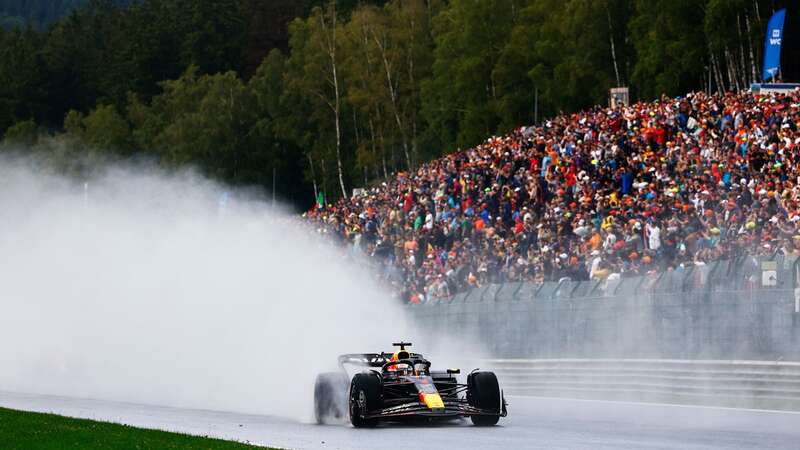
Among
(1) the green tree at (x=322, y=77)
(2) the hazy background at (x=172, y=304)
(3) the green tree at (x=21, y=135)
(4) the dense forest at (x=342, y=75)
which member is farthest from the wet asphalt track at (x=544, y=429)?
(3) the green tree at (x=21, y=135)

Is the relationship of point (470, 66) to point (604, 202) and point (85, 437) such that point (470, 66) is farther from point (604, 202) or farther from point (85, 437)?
point (85, 437)

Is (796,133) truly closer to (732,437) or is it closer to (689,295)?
(689,295)

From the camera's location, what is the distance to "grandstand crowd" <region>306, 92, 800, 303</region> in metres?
29.5

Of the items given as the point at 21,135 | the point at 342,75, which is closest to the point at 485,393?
the point at 342,75

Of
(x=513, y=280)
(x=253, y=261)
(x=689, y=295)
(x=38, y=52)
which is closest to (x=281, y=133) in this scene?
(x=38, y=52)

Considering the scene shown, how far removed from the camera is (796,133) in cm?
3284

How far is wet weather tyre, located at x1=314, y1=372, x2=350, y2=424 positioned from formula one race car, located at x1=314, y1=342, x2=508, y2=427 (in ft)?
0.91

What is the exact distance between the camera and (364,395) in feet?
75.0

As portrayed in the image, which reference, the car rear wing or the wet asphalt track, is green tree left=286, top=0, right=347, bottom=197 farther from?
the car rear wing

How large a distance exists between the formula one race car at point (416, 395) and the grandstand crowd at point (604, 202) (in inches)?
219

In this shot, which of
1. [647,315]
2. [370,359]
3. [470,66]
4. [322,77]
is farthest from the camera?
[322,77]

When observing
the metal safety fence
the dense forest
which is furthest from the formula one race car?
the dense forest

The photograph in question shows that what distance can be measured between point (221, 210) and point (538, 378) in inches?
743

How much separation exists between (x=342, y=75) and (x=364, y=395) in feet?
228
